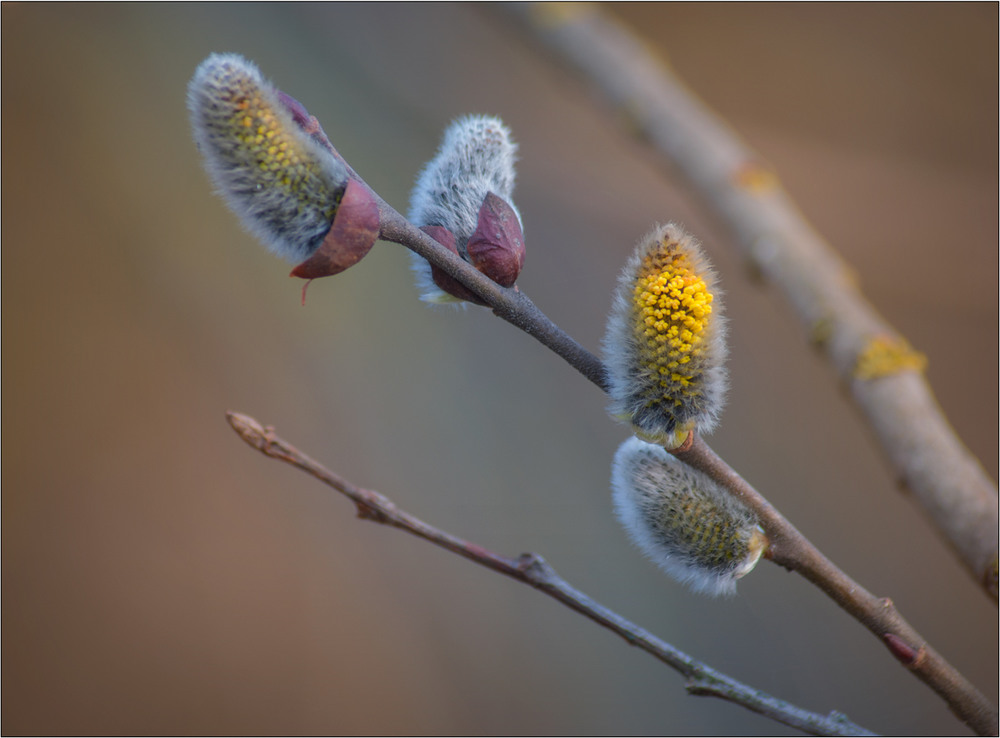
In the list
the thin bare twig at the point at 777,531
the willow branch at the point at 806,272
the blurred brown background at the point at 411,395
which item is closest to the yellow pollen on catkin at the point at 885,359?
the willow branch at the point at 806,272

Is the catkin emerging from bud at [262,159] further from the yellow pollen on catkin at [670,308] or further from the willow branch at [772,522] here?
the yellow pollen on catkin at [670,308]

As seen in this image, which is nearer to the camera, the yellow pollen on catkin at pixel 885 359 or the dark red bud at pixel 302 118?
the dark red bud at pixel 302 118

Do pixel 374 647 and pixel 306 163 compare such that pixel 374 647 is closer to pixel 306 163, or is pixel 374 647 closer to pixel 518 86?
pixel 306 163

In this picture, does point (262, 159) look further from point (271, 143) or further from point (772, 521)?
point (772, 521)

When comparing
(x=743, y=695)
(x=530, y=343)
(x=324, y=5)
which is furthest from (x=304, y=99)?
(x=743, y=695)

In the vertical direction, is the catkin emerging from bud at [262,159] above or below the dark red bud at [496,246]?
below

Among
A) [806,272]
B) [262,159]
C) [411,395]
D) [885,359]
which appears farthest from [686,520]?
[411,395]
